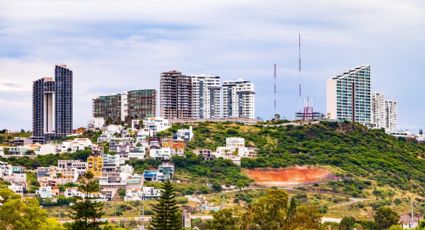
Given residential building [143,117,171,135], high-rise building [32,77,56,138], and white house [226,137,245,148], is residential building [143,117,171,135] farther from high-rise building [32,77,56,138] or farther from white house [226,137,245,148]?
high-rise building [32,77,56,138]

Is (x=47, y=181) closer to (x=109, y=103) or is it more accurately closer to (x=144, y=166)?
(x=144, y=166)

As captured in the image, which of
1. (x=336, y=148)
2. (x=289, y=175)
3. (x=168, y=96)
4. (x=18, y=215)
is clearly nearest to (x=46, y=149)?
(x=289, y=175)

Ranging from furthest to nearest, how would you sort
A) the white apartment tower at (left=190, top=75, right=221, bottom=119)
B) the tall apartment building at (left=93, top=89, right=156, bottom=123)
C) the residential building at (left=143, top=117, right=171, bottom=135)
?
the white apartment tower at (left=190, top=75, right=221, bottom=119) → the tall apartment building at (left=93, top=89, right=156, bottom=123) → the residential building at (left=143, top=117, right=171, bottom=135)

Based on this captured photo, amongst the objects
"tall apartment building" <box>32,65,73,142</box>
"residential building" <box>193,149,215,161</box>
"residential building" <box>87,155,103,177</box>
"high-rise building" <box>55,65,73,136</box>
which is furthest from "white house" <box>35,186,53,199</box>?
"high-rise building" <box>55,65,73,136</box>

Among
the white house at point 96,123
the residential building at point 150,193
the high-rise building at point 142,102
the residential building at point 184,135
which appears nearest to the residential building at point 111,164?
the residential building at point 150,193

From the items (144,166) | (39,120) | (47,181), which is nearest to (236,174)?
(144,166)

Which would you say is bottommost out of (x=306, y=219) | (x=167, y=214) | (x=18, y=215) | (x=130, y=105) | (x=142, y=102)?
(x=306, y=219)

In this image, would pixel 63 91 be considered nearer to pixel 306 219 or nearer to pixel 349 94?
pixel 349 94
